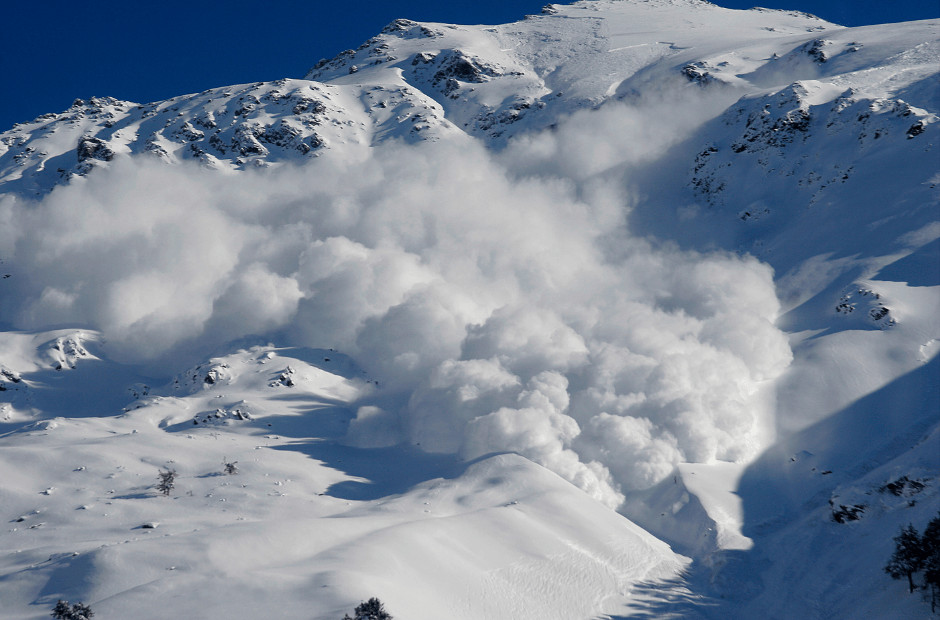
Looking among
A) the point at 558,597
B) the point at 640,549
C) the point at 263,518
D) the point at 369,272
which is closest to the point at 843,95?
the point at 369,272

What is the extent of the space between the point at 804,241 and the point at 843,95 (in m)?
40.5

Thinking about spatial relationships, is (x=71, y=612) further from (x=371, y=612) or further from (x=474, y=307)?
(x=474, y=307)

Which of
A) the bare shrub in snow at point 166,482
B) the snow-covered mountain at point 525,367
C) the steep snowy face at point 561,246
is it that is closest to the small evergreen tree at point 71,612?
the snow-covered mountain at point 525,367

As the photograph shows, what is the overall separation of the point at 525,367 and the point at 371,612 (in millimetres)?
63807

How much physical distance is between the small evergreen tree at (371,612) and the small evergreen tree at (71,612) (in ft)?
53.9

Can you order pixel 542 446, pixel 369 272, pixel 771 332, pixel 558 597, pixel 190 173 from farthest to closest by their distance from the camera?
pixel 190 173
pixel 369 272
pixel 771 332
pixel 542 446
pixel 558 597

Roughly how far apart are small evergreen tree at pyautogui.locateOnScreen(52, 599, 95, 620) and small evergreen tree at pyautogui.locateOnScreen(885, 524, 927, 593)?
58.8m

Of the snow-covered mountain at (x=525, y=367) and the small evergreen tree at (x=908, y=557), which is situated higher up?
the snow-covered mountain at (x=525, y=367)

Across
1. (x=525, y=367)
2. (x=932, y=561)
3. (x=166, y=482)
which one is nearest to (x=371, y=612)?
(x=166, y=482)

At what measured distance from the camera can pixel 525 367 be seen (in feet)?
344

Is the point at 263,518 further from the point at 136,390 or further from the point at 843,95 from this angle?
the point at 843,95

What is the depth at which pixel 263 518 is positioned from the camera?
68812 millimetres

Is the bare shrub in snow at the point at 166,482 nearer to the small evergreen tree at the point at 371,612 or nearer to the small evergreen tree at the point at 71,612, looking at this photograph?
the small evergreen tree at the point at 71,612

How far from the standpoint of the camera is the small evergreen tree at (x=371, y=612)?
4322 centimetres
